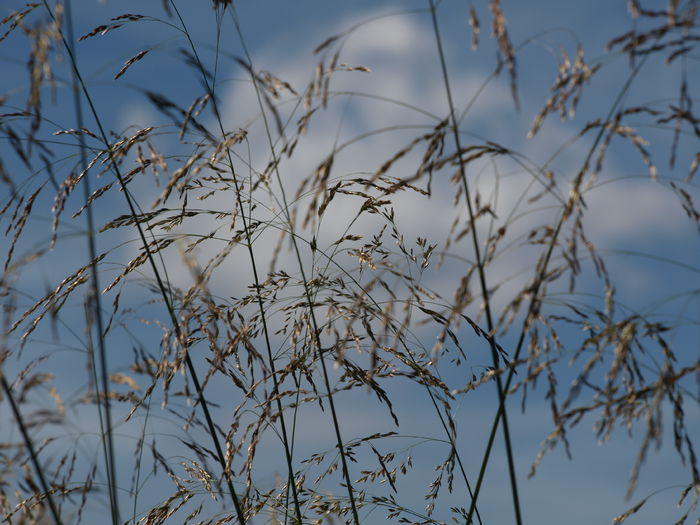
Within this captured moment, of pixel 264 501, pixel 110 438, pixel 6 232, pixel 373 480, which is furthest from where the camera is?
pixel 373 480

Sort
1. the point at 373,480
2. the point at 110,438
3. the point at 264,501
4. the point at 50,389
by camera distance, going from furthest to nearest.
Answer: the point at 373,480, the point at 264,501, the point at 50,389, the point at 110,438

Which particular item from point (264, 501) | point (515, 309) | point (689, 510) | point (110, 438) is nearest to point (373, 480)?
point (264, 501)

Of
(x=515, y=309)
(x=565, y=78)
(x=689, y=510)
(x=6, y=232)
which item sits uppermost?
(x=6, y=232)

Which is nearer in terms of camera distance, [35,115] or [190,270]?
[190,270]

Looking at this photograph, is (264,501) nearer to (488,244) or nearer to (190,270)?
(190,270)

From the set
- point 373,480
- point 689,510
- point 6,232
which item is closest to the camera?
point 689,510

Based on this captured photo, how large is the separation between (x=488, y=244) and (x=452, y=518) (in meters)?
1.36

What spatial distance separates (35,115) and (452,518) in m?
2.08

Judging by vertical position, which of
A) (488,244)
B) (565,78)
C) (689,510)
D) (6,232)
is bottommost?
(689,510)

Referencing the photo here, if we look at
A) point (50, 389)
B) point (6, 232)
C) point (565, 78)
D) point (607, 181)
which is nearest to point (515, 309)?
point (607, 181)

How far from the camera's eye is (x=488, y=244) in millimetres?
2166

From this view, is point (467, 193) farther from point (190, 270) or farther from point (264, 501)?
point (264, 501)

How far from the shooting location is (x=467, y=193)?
7.07ft

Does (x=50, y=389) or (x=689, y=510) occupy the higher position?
(x=50, y=389)
